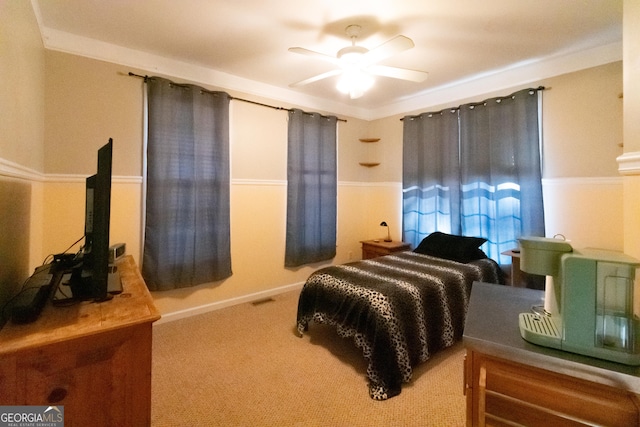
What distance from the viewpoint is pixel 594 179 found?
266 centimetres

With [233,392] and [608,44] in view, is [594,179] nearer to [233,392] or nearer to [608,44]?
[608,44]

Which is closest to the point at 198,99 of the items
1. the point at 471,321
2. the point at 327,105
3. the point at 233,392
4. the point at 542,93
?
the point at 327,105

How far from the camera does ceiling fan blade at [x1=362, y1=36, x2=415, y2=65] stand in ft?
5.88

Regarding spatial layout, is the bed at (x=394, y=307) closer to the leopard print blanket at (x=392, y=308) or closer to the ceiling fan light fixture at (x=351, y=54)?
the leopard print blanket at (x=392, y=308)

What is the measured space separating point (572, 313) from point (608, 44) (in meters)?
3.04

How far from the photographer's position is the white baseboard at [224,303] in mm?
2899

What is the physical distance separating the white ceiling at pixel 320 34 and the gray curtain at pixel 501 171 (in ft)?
1.06

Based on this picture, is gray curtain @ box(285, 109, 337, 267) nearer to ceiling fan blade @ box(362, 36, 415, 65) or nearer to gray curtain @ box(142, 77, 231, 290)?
gray curtain @ box(142, 77, 231, 290)

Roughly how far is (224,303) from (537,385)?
299cm

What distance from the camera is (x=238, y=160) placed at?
3307 millimetres

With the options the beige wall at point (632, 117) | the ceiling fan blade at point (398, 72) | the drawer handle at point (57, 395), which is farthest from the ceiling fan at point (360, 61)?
the drawer handle at point (57, 395)

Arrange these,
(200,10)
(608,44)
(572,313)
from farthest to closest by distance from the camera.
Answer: (608,44) < (200,10) < (572,313)

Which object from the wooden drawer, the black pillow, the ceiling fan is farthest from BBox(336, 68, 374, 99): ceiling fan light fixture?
the wooden drawer

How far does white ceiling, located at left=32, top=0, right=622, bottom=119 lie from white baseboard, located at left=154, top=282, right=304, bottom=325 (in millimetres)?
2391
